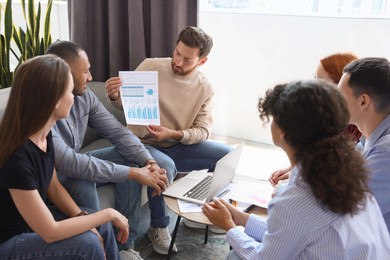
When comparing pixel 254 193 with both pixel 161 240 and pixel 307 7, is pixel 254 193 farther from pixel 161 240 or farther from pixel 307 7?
pixel 307 7

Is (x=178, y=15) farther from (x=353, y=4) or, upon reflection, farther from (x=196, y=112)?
(x=353, y=4)

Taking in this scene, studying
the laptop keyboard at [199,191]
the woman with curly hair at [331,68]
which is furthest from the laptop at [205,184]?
the woman with curly hair at [331,68]

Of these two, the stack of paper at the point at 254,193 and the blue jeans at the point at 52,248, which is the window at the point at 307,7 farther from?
the blue jeans at the point at 52,248

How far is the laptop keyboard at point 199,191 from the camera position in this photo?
73.8 inches

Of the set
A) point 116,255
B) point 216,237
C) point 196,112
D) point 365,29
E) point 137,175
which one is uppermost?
point 365,29

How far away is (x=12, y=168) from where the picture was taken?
4.47ft

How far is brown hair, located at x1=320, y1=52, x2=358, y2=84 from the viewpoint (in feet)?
6.72

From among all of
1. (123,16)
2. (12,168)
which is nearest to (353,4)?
(123,16)

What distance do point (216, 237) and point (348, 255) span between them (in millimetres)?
1424

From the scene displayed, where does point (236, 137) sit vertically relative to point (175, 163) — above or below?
below

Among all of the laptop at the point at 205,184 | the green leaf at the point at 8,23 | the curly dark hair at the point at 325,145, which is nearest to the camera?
the curly dark hair at the point at 325,145

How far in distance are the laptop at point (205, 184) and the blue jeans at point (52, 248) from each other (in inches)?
19.1

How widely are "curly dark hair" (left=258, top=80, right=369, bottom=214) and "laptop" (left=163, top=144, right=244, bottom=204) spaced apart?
65 centimetres

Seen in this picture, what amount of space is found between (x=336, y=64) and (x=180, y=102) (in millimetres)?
957
